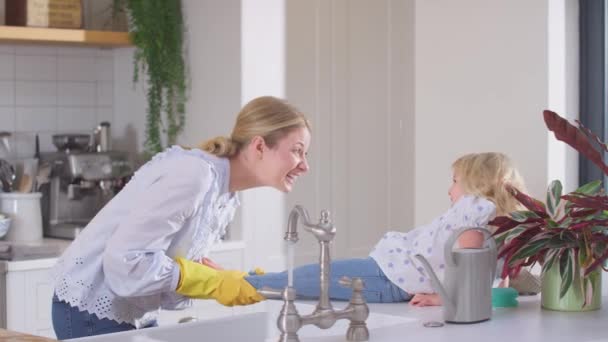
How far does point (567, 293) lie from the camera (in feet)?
8.95

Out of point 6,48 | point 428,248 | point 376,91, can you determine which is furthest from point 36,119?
point 428,248

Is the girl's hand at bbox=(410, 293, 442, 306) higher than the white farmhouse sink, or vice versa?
the girl's hand at bbox=(410, 293, 442, 306)

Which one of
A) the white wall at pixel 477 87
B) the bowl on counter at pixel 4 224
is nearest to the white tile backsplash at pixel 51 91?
the bowl on counter at pixel 4 224

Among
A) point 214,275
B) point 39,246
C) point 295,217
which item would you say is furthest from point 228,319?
point 39,246

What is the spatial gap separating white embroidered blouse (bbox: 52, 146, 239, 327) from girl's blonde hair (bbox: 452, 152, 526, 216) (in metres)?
0.82

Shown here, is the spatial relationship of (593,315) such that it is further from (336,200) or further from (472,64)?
(336,200)

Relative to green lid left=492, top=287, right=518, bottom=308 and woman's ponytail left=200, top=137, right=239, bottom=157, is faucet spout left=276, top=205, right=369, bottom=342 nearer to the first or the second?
woman's ponytail left=200, top=137, right=239, bottom=157

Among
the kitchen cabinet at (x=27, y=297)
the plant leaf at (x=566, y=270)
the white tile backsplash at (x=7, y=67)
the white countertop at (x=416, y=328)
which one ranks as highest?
the white tile backsplash at (x=7, y=67)

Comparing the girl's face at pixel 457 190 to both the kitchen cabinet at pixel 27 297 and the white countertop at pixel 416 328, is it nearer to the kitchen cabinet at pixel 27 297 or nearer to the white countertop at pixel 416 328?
the white countertop at pixel 416 328

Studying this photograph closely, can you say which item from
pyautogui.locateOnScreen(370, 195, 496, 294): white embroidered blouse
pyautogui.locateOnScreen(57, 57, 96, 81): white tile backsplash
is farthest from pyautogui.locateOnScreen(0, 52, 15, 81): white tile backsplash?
pyautogui.locateOnScreen(370, 195, 496, 294): white embroidered blouse

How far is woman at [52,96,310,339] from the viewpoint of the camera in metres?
2.52

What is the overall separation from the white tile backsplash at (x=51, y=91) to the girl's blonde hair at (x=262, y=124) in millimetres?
2025

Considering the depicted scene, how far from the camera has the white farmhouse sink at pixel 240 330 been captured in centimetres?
238

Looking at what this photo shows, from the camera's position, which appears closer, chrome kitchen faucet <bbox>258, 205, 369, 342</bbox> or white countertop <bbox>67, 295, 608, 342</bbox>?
chrome kitchen faucet <bbox>258, 205, 369, 342</bbox>
